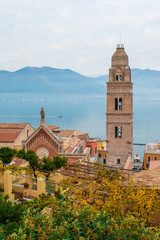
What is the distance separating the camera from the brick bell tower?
1741 inches

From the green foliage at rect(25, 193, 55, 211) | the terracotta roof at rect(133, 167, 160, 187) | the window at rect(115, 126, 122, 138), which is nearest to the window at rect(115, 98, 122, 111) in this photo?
the window at rect(115, 126, 122, 138)

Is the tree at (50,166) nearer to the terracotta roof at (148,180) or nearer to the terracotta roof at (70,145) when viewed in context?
the terracotta roof at (148,180)

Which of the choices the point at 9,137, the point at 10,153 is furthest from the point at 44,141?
the point at 9,137

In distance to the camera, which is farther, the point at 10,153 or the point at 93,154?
the point at 93,154

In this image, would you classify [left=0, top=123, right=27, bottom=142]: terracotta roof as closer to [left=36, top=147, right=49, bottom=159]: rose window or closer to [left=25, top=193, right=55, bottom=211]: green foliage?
[left=36, top=147, right=49, bottom=159]: rose window

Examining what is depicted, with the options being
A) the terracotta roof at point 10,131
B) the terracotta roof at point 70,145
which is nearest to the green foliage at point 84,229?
the terracotta roof at point 70,145

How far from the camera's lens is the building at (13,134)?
147 feet

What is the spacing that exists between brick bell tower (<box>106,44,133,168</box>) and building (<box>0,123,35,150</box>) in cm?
1748

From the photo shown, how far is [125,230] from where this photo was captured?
771cm

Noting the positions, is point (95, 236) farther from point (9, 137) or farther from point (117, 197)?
point (9, 137)

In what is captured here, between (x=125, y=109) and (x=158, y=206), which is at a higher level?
(x=125, y=109)

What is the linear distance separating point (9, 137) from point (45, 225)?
4037 centimetres

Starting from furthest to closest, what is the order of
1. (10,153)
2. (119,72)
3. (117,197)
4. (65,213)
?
(119,72)
(10,153)
(117,197)
(65,213)

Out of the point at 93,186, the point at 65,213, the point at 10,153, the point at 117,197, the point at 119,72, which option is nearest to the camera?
the point at 65,213
